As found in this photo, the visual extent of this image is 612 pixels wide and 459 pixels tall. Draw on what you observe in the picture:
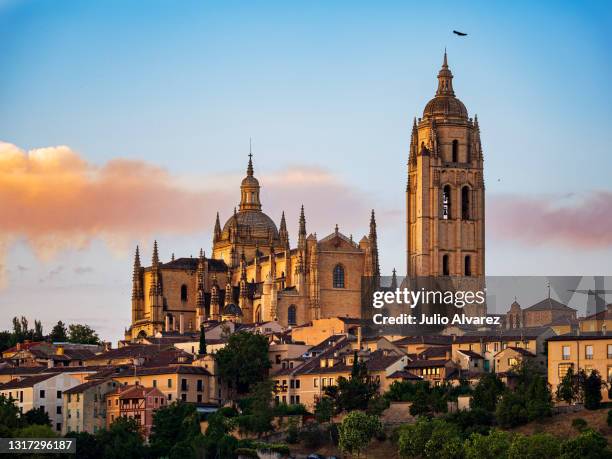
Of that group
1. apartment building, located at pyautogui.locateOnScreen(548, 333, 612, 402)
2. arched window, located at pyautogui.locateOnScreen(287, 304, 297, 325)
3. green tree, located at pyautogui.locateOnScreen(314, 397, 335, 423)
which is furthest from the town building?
arched window, located at pyautogui.locateOnScreen(287, 304, 297, 325)

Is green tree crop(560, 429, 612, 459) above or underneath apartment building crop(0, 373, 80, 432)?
underneath

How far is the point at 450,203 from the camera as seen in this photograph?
434 ft

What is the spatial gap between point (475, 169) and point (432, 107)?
199 inches

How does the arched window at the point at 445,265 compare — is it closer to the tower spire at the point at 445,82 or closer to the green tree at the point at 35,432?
the tower spire at the point at 445,82

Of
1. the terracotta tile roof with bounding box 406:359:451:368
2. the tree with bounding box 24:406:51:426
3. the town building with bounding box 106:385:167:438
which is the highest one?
the terracotta tile roof with bounding box 406:359:451:368

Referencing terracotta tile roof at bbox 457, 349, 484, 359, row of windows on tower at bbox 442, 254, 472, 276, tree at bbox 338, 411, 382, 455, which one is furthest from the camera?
row of windows on tower at bbox 442, 254, 472, 276

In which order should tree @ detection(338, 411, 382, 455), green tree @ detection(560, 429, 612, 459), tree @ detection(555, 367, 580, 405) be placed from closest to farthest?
green tree @ detection(560, 429, 612, 459) → tree @ detection(338, 411, 382, 455) → tree @ detection(555, 367, 580, 405)

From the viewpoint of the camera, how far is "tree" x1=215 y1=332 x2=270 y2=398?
4060 inches

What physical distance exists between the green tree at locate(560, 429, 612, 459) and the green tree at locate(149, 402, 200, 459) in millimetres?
19284

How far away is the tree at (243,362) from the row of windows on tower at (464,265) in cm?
2737

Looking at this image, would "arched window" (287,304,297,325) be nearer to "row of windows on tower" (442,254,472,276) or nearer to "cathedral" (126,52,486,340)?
"cathedral" (126,52,486,340)

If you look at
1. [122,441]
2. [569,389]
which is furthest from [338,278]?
[569,389]

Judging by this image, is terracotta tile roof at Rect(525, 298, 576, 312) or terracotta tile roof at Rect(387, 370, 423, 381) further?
terracotta tile roof at Rect(525, 298, 576, 312)

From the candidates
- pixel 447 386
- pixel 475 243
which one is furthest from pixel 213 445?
pixel 475 243
